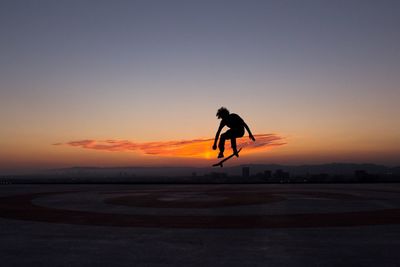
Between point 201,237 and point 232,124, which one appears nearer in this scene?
point 201,237

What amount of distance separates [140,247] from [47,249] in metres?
2.71

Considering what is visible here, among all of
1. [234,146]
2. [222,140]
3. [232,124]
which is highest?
[232,124]

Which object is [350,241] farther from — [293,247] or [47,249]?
[47,249]

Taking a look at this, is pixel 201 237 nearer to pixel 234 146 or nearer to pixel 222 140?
pixel 222 140

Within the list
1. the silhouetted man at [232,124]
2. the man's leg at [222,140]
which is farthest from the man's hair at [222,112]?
the man's leg at [222,140]

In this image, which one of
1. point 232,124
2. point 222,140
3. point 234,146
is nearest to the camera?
point 232,124

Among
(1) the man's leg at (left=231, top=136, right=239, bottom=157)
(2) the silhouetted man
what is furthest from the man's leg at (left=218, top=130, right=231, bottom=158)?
(1) the man's leg at (left=231, top=136, right=239, bottom=157)

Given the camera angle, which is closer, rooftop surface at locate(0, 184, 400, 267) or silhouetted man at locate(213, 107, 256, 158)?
rooftop surface at locate(0, 184, 400, 267)

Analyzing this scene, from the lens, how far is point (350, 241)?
1295 cm

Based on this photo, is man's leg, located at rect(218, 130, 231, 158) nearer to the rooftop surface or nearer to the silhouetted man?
the silhouetted man

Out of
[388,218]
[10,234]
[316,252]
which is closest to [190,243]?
[316,252]

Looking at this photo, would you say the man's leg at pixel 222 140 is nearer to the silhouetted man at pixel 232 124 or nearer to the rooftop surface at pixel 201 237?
the silhouetted man at pixel 232 124

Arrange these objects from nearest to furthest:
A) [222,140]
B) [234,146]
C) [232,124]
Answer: [232,124] < [222,140] < [234,146]

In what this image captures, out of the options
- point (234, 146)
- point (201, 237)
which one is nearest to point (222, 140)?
point (234, 146)
